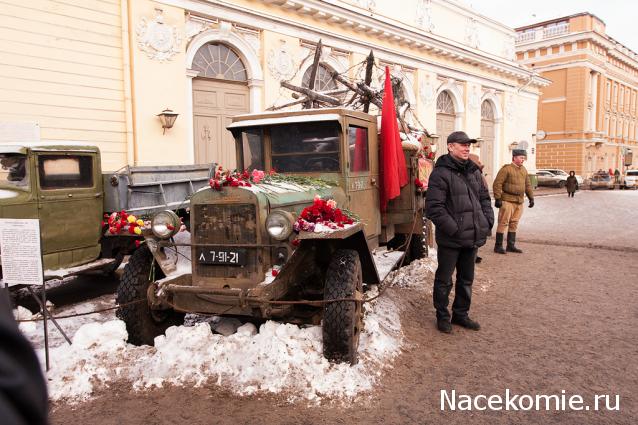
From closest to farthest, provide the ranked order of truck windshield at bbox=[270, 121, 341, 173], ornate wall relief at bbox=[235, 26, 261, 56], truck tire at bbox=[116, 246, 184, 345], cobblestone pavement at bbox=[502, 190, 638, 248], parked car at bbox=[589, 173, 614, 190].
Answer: truck tire at bbox=[116, 246, 184, 345] < truck windshield at bbox=[270, 121, 341, 173] < cobblestone pavement at bbox=[502, 190, 638, 248] < ornate wall relief at bbox=[235, 26, 261, 56] < parked car at bbox=[589, 173, 614, 190]

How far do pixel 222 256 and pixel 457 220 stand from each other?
2.27 metres

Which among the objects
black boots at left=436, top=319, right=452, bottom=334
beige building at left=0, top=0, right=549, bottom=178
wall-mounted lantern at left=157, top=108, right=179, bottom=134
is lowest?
black boots at left=436, top=319, right=452, bottom=334

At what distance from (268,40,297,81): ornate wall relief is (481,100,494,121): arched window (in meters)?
12.4

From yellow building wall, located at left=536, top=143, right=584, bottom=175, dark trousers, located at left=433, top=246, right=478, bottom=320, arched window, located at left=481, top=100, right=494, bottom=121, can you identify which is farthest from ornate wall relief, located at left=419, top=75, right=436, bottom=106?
yellow building wall, located at left=536, top=143, right=584, bottom=175

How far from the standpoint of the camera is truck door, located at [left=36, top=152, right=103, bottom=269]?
19.8 ft

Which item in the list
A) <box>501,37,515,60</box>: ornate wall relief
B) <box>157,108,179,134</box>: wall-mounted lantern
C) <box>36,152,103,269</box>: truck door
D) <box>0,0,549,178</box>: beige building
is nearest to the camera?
<box>36,152,103,269</box>: truck door

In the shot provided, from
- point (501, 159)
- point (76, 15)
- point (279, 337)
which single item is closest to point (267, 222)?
point (279, 337)

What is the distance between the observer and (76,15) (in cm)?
947

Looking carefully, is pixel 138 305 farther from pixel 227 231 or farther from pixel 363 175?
pixel 363 175

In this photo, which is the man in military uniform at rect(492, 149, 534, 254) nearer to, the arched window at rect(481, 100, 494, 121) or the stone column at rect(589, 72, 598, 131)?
the arched window at rect(481, 100, 494, 121)

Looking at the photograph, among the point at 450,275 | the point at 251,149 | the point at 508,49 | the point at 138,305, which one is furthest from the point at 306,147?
the point at 508,49

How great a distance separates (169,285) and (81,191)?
335 centimetres

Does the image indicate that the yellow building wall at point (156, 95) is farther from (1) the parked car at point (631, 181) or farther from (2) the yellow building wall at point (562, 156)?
(2) the yellow building wall at point (562, 156)

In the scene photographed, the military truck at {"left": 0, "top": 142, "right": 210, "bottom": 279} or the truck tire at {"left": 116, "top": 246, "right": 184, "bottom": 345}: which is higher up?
the military truck at {"left": 0, "top": 142, "right": 210, "bottom": 279}
